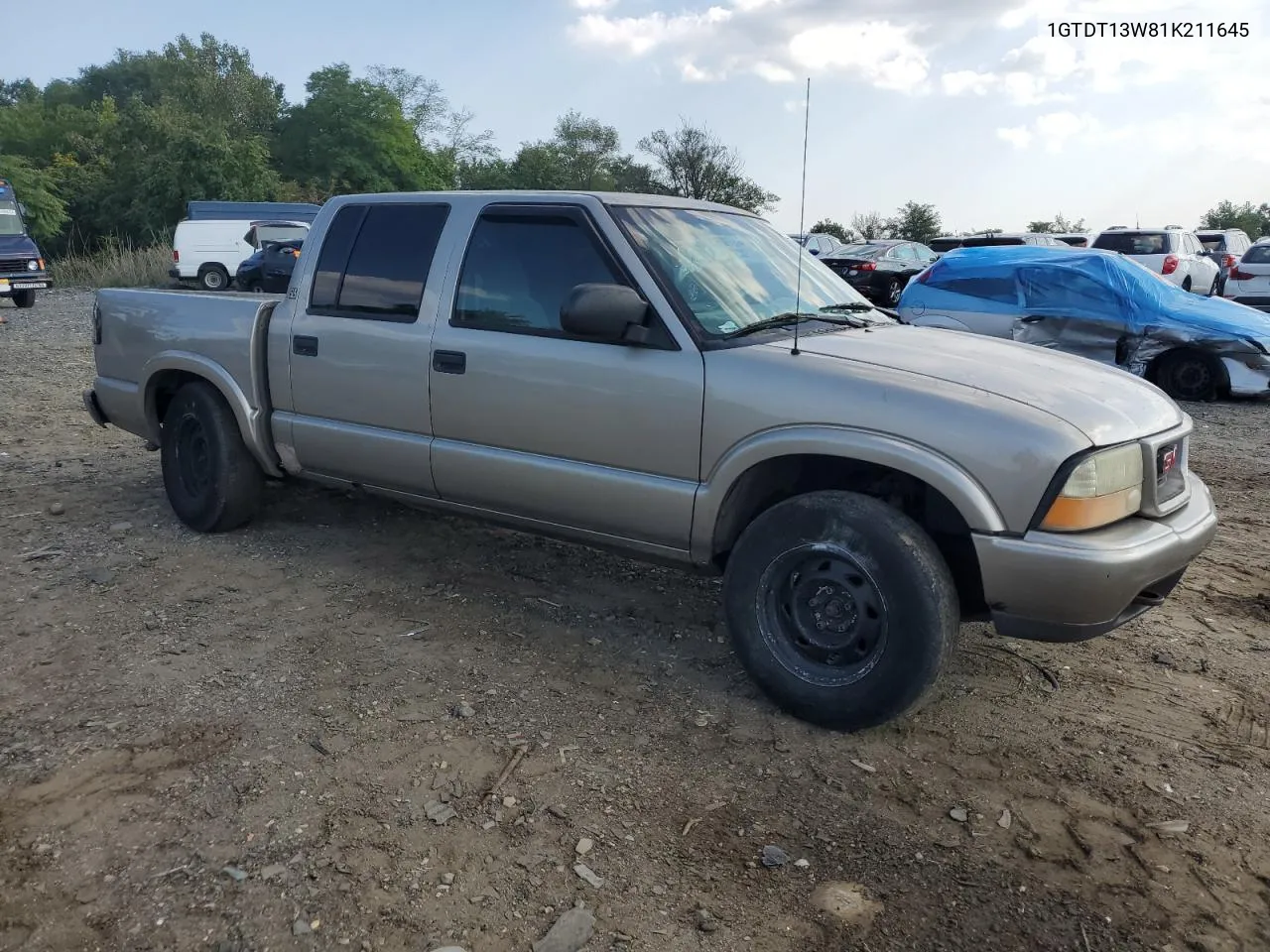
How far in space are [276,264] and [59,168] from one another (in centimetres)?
2783

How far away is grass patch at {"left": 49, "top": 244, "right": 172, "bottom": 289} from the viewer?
28.7m

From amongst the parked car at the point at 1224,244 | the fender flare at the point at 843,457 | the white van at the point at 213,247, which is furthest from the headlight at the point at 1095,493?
the white van at the point at 213,247

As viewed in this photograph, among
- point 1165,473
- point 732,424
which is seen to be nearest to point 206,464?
point 732,424

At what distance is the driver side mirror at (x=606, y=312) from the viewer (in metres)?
3.54

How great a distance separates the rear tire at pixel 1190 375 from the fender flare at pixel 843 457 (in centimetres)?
808

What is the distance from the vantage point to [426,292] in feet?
14.2

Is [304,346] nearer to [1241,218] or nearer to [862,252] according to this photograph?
[862,252]

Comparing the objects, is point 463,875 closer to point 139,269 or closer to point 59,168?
point 139,269

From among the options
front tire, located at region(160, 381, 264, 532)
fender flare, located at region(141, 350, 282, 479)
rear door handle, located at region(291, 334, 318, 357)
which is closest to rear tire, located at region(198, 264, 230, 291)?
front tire, located at region(160, 381, 264, 532)

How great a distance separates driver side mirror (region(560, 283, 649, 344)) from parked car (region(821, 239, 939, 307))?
665 inches

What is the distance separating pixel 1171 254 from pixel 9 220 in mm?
23326

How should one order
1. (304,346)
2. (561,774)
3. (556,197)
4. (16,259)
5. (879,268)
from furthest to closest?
(16,259), (879,268), (304,346), (556,197), (561,774)

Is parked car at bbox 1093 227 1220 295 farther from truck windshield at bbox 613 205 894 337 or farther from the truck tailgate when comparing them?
the truck tailgate

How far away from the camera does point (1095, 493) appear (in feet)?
9.85
